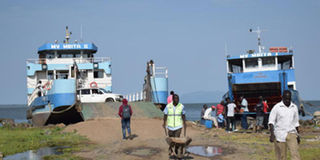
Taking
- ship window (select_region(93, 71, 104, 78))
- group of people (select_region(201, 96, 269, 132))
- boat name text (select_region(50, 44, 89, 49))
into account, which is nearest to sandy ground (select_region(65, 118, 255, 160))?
group of people (select_region(201, 96, 269, 132))

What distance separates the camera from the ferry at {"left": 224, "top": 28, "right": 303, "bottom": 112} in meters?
24.0

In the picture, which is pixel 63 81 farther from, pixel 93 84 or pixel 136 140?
pixel 136 140

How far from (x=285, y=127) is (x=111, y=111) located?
45.7 ft

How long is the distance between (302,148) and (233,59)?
15349 mm

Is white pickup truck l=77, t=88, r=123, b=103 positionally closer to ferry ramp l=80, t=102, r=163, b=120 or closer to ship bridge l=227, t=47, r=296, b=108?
ferry ramp l=80, t=102, r=163, b=120

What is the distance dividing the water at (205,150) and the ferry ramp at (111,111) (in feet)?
25.8

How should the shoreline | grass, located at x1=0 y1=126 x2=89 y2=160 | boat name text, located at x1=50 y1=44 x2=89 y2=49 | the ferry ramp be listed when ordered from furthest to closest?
boat name text, located at x1=50 y1=44 x2=89 y2=49, the ferry ramp, grass, located at x1=0 y1=126 x2=89 y2=160, the shoreline

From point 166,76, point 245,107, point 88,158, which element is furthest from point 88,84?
point 88,158

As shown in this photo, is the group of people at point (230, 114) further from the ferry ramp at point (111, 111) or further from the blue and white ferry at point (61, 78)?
the blue and white ferry at point (61, 78)

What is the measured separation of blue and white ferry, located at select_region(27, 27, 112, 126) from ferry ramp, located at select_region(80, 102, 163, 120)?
163cm

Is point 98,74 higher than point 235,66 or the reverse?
the reverse

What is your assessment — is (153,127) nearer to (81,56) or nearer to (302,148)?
(302,148)

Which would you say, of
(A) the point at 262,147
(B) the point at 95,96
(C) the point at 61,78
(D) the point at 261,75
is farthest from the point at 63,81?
(A) the point at 262,147

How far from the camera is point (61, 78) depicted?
2975 cm
